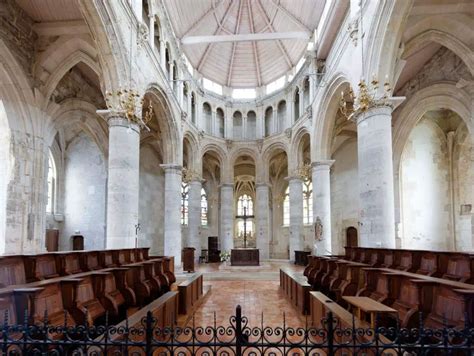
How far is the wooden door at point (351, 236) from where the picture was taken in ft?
66.6

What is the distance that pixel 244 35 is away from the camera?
18.2 m

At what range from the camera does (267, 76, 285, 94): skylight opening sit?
76.1 feet

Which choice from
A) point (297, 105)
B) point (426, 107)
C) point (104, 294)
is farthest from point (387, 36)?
point (297, 105)

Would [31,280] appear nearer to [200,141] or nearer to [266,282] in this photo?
[266,282]

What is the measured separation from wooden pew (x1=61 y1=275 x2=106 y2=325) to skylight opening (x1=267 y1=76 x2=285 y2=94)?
19999 millimetres

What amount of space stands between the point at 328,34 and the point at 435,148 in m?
7.23

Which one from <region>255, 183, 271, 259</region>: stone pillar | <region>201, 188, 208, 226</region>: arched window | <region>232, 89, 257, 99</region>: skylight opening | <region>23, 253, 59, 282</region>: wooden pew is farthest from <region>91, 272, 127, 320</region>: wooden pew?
<region>201, 188, 208, 226</region>: arched window

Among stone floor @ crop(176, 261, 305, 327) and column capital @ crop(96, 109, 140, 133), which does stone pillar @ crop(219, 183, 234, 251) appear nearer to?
stone floor @ crop(176, 261, 305, 327)

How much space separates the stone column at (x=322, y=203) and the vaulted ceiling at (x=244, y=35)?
22.1 feet

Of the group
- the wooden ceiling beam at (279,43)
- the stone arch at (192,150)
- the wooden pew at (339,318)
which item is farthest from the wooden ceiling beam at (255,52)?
the wooden pew at (339,318)

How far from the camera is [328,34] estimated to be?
50.9 ft

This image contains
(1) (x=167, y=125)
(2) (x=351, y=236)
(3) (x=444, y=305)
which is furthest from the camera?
(2) (x=351, y=236)

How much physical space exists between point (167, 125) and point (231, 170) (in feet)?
24.3

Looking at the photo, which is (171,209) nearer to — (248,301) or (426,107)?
(248,301)
